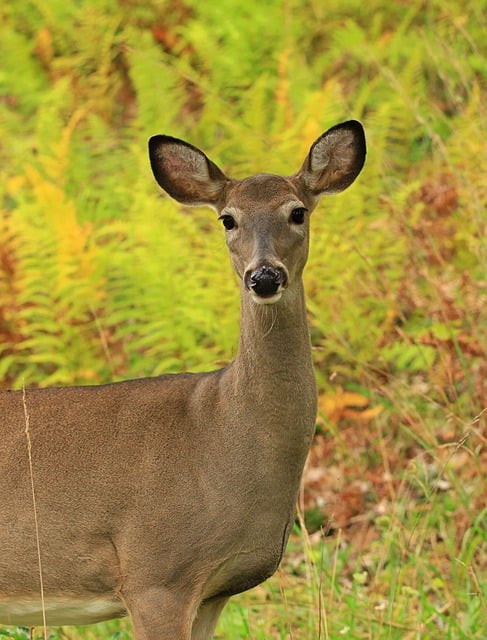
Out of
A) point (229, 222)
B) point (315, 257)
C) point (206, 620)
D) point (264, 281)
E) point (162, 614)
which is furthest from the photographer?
point (315, 257)

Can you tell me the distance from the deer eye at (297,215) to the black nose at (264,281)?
12.8 inches

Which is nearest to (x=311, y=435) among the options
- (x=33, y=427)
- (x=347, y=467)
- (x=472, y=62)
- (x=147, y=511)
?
(x=147, y=511)

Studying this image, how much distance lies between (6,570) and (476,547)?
2300 mm

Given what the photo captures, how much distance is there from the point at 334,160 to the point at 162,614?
1594 mm

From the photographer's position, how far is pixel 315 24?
990 cm

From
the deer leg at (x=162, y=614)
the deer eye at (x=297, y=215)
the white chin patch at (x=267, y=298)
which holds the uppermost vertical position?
the deer eye at (x=297, y=215)

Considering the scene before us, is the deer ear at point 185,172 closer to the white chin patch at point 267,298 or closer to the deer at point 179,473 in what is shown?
the deer at point 179,473

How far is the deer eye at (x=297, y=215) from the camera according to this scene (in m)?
3.77

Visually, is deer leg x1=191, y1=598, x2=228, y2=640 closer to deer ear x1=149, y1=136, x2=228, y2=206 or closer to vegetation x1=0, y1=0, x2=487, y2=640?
vegetation x1=0, y1=0, x2=487, y2=640

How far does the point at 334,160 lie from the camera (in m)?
4.13

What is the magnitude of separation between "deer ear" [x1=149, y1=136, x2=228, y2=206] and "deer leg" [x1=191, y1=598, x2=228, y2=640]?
1.35 metres

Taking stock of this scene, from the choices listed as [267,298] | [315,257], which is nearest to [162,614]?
[267,298]

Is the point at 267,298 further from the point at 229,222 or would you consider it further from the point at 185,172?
the point at 185,172

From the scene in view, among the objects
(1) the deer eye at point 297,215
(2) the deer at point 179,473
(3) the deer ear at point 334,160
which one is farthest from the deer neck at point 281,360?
(3) the deer ear at point 334,160
